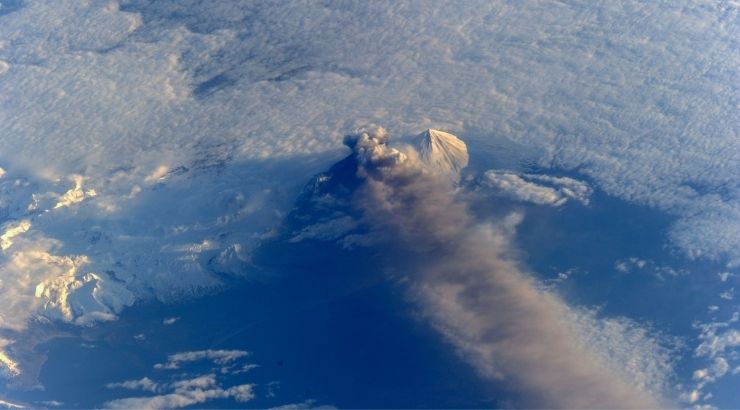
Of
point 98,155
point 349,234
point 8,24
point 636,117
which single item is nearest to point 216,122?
point 98,155

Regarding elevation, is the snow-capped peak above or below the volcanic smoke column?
above

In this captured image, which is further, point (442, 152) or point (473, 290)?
point (442, 152)

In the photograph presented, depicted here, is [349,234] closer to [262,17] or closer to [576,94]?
[576,94]

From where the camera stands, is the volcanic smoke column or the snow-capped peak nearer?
the volcanic smoke column

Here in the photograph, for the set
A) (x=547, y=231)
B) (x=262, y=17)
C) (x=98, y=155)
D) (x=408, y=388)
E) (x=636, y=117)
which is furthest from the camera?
(x=262, y=17)
